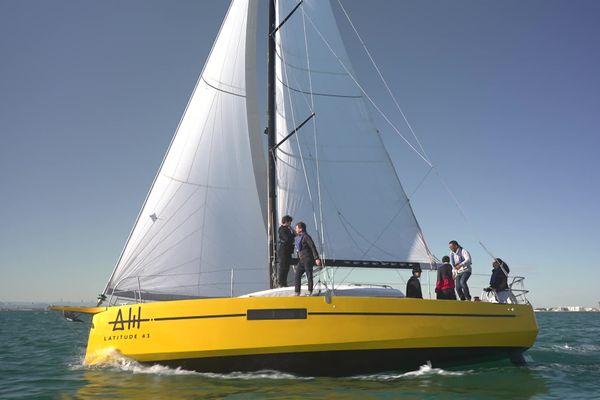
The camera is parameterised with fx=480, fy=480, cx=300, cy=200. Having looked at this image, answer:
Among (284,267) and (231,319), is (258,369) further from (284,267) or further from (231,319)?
(284,267)

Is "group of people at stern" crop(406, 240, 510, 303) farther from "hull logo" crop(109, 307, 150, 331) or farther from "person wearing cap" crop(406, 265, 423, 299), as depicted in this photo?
"hull logo" crop(109, 307, 150, 331)

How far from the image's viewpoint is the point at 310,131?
39.2 ft

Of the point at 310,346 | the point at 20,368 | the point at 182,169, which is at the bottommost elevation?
the point at 20,368

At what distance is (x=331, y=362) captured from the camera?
8.30m

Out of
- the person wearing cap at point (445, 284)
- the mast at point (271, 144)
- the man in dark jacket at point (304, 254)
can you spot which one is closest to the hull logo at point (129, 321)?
the mast at point (271, 144)

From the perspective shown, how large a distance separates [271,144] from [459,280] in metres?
5.31

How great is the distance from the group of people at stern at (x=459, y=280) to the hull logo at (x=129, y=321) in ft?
17.5

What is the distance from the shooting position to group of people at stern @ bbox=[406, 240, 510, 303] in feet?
32.5

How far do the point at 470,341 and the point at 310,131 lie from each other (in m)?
6.05

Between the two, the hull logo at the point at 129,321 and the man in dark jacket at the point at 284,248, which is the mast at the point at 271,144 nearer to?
the man in dark jacket at the point at 284,248

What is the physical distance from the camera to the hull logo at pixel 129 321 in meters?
8.88

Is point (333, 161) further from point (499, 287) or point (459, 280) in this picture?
point (499, 287)

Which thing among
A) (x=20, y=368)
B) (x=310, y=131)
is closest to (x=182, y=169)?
(x=310, y=131)

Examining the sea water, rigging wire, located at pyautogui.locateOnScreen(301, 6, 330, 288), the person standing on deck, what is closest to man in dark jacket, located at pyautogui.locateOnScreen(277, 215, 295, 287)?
rigging wire, located at pyautogui.locateOnScreen(301, 6, 330, 288)
